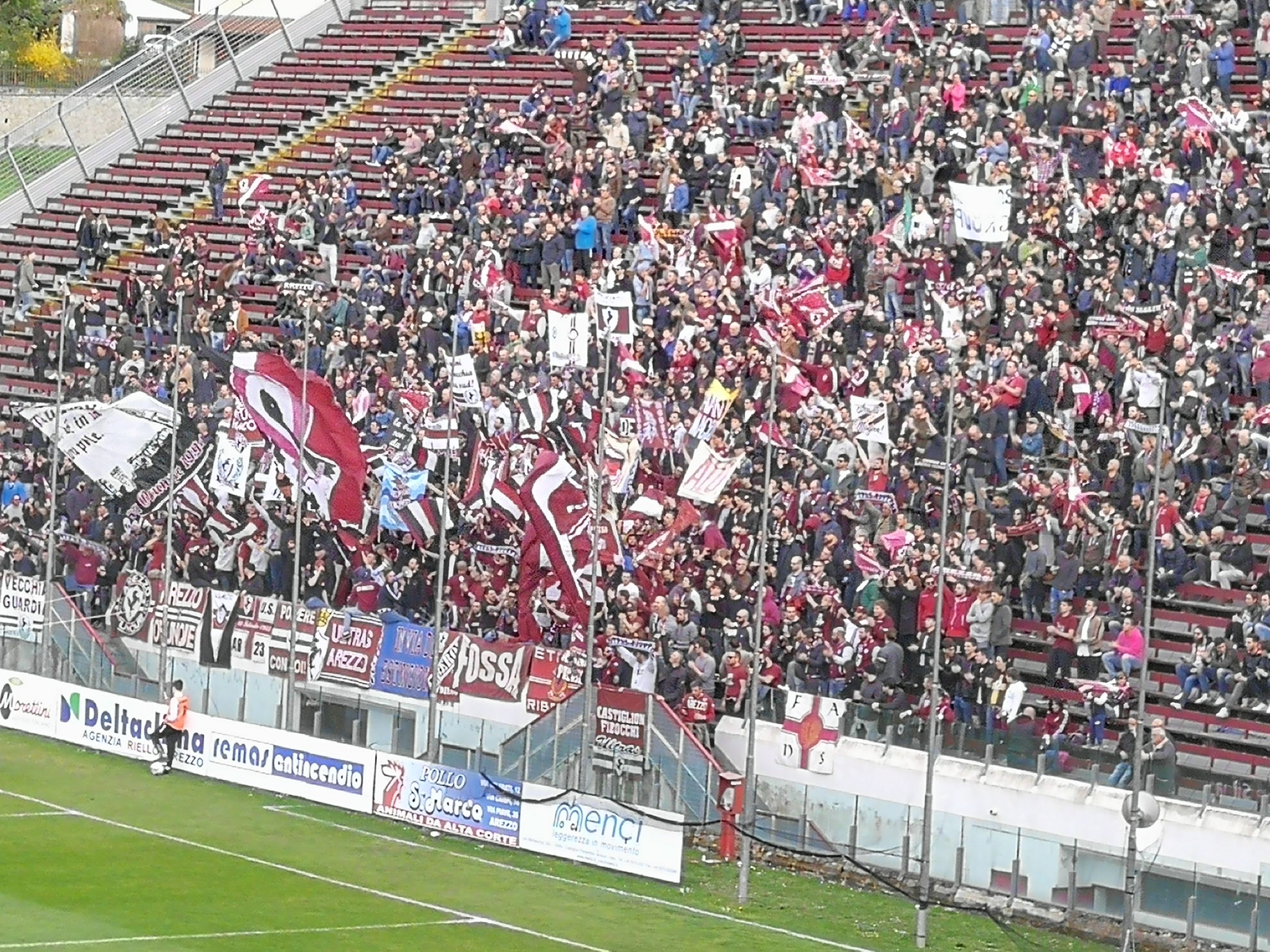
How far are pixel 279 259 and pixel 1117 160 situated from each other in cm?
1848

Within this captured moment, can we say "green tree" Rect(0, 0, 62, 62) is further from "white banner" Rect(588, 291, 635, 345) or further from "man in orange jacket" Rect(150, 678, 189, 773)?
"man in orange jacket" Rect(150, 678, 189, 773)

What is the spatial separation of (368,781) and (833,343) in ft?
34.1

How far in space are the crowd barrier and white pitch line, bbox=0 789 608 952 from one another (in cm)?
257

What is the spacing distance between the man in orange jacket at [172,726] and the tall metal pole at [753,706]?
9416mm

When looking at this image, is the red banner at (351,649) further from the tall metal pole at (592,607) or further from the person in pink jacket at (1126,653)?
the person in pink jacket at (1126,653)

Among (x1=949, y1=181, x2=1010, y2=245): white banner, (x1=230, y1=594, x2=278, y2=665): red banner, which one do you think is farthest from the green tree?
(x1=949, y1=181, x2=1010, y2=245): white banner

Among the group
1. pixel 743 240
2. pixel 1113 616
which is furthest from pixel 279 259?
pixel 1113 616

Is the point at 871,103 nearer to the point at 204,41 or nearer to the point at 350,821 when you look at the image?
the point at 350,821

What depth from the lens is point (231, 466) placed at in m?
38.5

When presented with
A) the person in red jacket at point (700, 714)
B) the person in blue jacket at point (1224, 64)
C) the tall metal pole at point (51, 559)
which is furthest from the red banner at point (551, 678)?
the person in blue jacket at point (1224, 64)

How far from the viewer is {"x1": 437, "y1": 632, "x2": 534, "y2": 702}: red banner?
119 feet

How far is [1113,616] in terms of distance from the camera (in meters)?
32.6

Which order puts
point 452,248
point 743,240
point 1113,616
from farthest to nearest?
1. point 452,248
2. point 743,240
3. point 1113,616

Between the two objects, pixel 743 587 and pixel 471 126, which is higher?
pixel 471 126
